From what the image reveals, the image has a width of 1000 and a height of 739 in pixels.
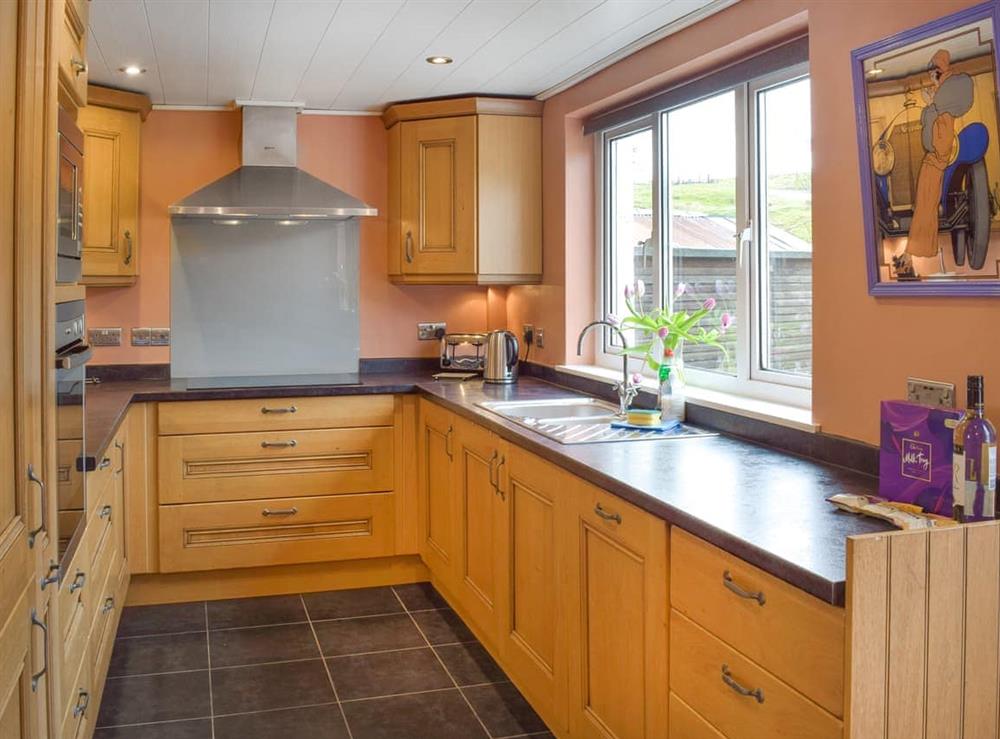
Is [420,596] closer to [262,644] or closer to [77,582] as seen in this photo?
[262,644]

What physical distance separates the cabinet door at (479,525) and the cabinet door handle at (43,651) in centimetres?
164

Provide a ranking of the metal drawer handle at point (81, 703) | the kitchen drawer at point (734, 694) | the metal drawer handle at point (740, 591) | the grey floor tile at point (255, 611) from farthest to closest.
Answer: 1. the grey floor tile at point (255, 611)
2. the metal drawer handle at point (81, 703)
3. the metal drawer handle at point (740, 591)
4. the kitchen drawer at point (734, 694)

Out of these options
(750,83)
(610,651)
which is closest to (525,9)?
(750,83)

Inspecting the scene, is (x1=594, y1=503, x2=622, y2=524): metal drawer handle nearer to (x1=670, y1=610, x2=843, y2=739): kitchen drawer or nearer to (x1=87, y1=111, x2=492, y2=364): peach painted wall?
(x1=670, y1=610, x2=843, y2=739): kitchen drawer

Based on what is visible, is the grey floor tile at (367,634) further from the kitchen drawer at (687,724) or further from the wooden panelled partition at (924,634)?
the wooden panelled partition at (924,634)

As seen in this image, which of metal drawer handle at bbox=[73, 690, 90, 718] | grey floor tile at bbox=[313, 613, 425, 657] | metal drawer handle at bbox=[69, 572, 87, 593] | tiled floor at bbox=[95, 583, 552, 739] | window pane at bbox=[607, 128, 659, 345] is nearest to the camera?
metal drawer handle at bbox=[69, 572, 87, 593]

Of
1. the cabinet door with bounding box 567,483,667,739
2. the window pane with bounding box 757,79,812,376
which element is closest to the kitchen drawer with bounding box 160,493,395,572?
the cabinet door with bounding box 567,483,667,739

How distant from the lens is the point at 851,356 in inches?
93.3

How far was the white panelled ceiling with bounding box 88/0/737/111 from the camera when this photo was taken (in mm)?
2975

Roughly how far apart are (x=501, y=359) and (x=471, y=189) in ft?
2.46

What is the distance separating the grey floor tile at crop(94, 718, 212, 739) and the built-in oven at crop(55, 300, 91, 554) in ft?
3.05

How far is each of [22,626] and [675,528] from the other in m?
1.18

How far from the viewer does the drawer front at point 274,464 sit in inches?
157

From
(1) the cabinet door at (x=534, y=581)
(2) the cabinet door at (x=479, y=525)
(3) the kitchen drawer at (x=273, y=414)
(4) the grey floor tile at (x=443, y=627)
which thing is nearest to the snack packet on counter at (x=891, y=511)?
(1) the cabinet door at (x=534, y=581)
